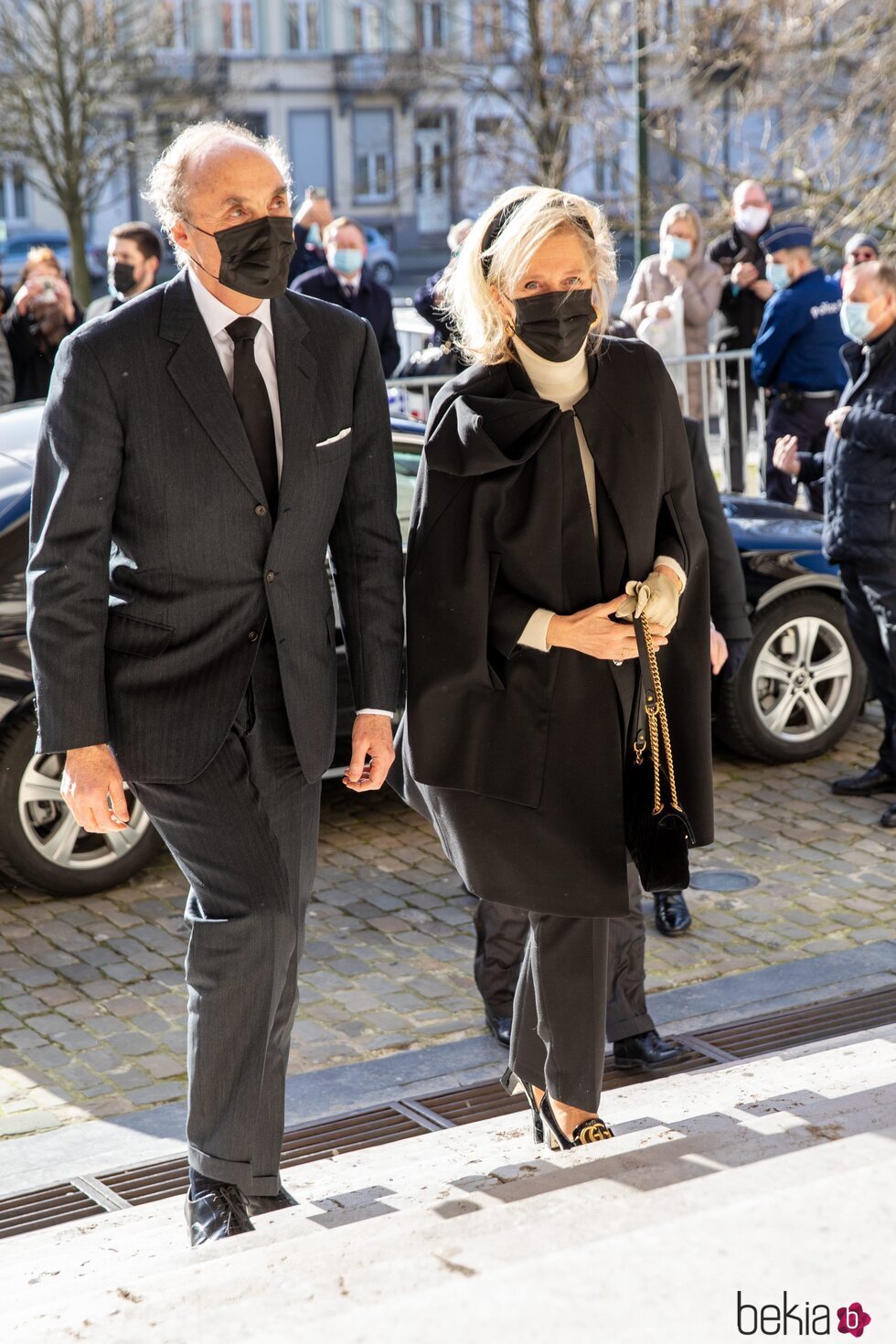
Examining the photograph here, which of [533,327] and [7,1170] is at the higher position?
[533,327]

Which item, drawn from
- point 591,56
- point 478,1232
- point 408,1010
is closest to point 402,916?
point 408,1010

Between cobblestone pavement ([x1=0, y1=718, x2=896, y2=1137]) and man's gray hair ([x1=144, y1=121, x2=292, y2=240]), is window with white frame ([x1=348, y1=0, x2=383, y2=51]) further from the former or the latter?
man's gray hair ([x1=144, y1=121, x2=292, y2=240])

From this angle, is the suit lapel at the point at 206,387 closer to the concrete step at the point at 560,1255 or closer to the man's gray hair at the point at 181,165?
the man's gray hair at the point at 181,165

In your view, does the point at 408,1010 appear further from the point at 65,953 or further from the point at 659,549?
the point at 659,549

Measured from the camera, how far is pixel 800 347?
1058cm

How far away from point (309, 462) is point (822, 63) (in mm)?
14584

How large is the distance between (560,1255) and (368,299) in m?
9.30

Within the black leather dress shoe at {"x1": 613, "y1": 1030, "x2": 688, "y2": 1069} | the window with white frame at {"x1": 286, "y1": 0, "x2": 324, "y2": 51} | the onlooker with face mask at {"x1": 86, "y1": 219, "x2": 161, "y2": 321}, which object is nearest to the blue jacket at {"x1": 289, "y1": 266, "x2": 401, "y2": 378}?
the onlooker with face mask at {"x1": 86, "y1": 219, "x2": 161, "y2": 321}

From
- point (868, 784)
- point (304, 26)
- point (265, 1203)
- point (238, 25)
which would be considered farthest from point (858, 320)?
point (304, 26)

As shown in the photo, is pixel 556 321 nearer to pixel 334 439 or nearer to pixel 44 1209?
pixel 334 439

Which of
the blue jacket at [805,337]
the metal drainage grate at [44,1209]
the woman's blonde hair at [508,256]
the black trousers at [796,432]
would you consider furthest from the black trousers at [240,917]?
the blue jacket at [805,337]

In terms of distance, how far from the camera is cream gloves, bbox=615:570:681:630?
3523 mm

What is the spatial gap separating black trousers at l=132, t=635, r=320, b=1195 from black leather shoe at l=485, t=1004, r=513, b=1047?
1496 millimetres

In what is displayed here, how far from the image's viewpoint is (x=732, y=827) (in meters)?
6.95
